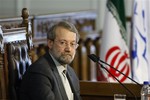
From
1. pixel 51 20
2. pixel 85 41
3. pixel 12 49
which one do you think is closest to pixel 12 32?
pixel 12 49

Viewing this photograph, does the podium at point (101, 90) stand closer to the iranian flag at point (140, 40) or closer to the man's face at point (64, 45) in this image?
the man's face at point (64, 45)

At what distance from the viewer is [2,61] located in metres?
2.79

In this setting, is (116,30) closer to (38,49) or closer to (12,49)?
(38,49)

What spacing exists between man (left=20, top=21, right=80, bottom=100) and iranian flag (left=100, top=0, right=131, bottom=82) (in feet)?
4.33

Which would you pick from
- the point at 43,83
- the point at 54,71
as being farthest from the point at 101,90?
the point at 43,83

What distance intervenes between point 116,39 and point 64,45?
60.8 inches

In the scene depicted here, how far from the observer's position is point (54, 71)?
8.91 ft

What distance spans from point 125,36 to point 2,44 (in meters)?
1.73

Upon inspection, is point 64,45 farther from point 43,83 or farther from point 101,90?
point 101,90

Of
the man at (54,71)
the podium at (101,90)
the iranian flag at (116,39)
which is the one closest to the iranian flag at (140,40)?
the iranian flag at (116,39)

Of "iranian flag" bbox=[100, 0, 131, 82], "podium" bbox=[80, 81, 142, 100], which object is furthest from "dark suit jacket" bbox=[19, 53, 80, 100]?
"iranian flag" bbox=[100, 0, 131, 82]

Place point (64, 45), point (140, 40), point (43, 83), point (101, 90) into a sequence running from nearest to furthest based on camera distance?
point (43, 83) → point (64, 45) → point (101, 90) → point (140, 40)

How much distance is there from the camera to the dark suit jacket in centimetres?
255

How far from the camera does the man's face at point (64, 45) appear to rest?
→ 2.69 m
